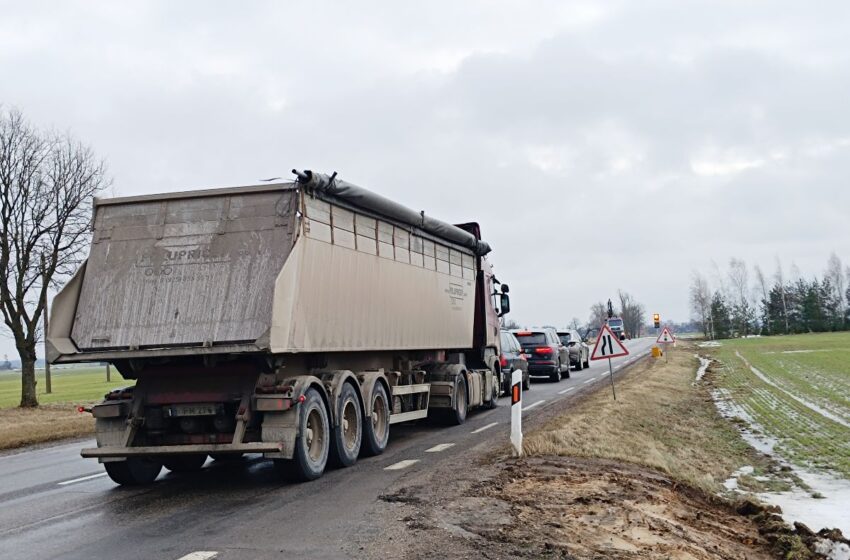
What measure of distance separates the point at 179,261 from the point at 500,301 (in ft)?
36.0

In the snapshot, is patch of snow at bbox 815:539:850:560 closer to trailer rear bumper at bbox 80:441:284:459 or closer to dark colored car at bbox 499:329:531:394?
trailer rear bumper at bbox 80:441:284:459

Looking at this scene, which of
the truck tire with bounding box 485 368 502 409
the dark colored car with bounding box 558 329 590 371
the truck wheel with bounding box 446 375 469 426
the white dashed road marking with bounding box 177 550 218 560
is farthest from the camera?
the dark colored car with bounding box 558 329 590 371

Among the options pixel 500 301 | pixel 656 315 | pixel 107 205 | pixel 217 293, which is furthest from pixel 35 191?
pixel 656 315

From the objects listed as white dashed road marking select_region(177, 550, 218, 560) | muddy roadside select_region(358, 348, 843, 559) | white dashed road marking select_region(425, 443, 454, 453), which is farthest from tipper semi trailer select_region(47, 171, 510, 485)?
white dashed road marking select_region(177, 550, 218, 560)

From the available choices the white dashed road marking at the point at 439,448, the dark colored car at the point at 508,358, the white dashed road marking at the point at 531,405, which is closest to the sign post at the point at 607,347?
the white dashed road marking at the point at 531,405

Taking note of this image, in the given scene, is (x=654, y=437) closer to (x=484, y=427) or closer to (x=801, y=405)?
(x=484, y=427)

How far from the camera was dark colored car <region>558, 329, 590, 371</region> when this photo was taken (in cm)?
3369

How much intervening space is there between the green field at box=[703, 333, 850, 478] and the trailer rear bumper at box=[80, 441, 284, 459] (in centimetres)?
720

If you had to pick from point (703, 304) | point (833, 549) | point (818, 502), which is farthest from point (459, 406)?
point (703, 304)

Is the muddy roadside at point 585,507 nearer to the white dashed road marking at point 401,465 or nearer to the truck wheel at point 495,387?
the white dashed road marking at point 401,465

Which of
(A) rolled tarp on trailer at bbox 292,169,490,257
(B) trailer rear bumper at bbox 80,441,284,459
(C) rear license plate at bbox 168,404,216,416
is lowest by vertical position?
(B) trailer rear bumper at bbox 80,441,284,459

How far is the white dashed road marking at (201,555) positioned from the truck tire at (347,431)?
12.9 ft

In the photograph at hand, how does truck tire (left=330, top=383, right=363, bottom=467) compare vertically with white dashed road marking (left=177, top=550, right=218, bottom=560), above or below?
above

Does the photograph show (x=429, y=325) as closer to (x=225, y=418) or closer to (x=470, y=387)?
(x=470, y=387)
